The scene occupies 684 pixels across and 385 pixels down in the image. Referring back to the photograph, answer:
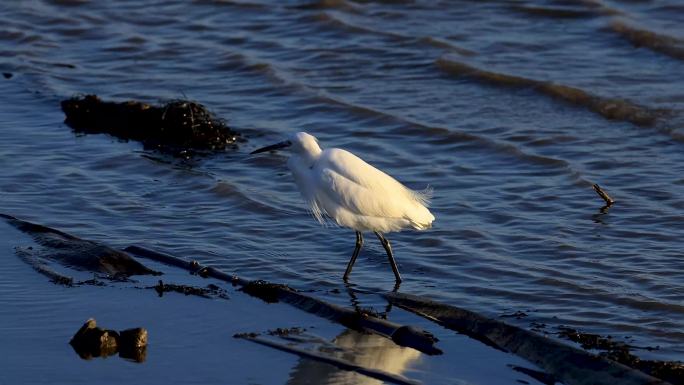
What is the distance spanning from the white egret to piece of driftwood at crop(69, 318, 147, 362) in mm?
1994

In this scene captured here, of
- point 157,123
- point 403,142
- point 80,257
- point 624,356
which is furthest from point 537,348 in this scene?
point 157,123

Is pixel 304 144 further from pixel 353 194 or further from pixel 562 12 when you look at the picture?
pixel 562 12

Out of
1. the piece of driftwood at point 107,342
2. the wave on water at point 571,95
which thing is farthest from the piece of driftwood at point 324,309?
the wave on water at point 571,95

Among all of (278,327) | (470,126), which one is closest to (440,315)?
(278,327)

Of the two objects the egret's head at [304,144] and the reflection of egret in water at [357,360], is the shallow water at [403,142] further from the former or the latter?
the reflection of egret in water at [357,360]

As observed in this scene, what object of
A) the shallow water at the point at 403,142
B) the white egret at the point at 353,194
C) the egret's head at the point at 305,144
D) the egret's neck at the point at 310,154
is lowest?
the shallow water at the point at 403,142

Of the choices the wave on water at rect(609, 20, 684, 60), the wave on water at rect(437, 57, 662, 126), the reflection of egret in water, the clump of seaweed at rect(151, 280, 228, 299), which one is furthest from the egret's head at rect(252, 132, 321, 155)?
the wave on water at rect(609, 20, 684, 60)

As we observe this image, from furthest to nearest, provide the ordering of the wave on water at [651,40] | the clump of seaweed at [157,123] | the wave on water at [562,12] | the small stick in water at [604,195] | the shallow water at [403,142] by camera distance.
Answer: the wave on water at [562,12] → the wave on water at [651,40] → the clump of seaweed at [157,123] → the small stick in water at [604,195] → the shallow water at [403,142]

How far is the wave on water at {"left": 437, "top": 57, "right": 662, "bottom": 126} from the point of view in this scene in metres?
11.9

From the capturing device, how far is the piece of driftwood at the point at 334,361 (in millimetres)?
5781

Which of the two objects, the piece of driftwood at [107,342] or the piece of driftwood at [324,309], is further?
the piece of driftwood at [324,309]

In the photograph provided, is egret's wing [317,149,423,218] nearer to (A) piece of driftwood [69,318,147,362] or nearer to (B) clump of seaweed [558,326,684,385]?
(B) clump of seaweed [558,326,684,385]

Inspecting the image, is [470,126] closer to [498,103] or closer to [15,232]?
[498,103]

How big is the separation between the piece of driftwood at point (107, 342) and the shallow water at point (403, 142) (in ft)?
2.43
